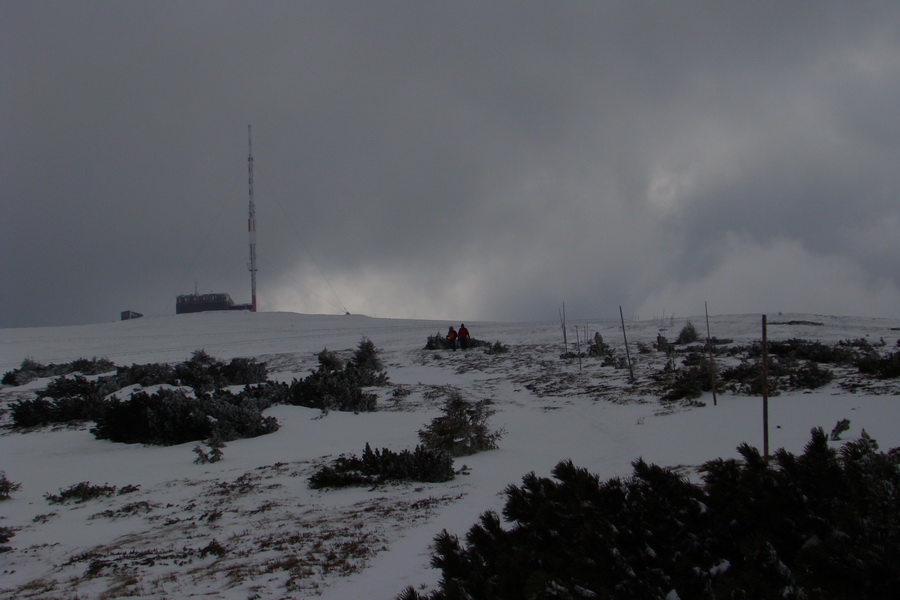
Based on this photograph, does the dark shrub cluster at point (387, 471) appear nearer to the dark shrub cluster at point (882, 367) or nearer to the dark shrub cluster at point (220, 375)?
the dark shrub cluster at point (882, 367)

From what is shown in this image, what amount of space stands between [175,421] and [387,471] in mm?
5357

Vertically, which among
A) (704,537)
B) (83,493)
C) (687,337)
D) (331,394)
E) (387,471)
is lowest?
(83,493)

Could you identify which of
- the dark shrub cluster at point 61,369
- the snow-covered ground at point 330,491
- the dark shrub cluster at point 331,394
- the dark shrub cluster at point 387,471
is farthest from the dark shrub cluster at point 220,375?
the dark shrub cluster at point 387,471

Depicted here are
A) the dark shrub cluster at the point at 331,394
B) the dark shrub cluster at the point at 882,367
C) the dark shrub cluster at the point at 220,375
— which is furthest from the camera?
the dark shrub cluster at the point at 220,375

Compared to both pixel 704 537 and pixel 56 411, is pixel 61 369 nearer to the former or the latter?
pixel 56 411

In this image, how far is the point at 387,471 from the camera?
23.2 ft

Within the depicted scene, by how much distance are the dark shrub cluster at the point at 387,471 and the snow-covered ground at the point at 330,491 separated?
0.17 meters

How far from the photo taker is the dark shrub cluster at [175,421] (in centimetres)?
1048

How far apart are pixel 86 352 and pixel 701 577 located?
108 ft

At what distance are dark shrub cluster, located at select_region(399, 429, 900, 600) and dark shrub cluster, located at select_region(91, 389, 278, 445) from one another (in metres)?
→ 8.46

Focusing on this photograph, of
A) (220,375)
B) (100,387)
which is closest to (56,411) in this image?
(100,387)

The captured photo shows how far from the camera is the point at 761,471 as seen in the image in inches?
102

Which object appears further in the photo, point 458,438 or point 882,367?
point 882,367

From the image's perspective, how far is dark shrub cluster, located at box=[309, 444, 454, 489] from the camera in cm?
685
